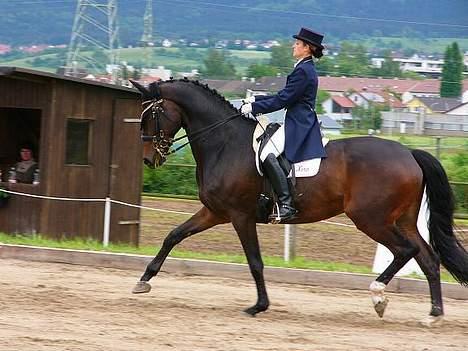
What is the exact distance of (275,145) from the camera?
30.5 ft

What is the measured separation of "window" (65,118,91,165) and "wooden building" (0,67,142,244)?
0.02m

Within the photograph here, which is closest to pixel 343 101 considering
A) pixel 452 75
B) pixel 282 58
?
pixel 282 58

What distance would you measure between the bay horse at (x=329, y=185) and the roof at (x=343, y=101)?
189ft

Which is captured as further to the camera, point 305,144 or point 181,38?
point 181,38

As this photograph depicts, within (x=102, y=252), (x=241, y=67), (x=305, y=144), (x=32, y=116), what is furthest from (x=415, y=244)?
(x=241, y=67)

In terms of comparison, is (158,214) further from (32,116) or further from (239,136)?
(239,136)

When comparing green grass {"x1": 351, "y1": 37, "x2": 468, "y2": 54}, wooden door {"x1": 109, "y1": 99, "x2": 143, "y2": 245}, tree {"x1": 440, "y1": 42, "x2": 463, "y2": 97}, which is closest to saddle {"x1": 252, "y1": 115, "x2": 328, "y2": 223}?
wooden door {"x1": 109, "y1": 99, "x2": 143, "y2": 245}

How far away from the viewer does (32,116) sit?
1684cm

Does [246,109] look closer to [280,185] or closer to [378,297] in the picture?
[280,185]

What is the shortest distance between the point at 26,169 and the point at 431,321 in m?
8.37

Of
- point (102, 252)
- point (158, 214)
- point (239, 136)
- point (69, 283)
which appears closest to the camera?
point (239, 136)

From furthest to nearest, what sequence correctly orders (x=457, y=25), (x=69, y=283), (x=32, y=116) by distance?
(x=457, y=25) → (x=32, y=116) → (x=69, y=283)

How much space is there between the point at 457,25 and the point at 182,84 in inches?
6221

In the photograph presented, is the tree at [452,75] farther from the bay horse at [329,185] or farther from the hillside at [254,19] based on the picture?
the bay horse at [329,185]
